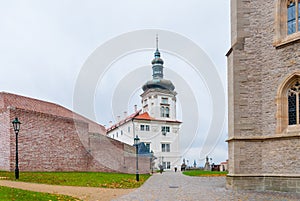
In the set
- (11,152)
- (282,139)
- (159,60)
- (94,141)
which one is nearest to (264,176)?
(282,139)

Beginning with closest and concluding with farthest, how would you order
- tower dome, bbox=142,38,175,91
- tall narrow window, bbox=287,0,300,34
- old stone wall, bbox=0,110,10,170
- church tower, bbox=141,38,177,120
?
tall narrow window, bbox=287,0,300,34 < old stone wall, bbox=0,110,10,170 < church tower, bbox=141,38,177,120 < tower dome, bbox=142,38,175,91

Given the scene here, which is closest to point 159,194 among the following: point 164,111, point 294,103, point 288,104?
point 288,104

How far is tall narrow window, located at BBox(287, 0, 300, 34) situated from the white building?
4502cm

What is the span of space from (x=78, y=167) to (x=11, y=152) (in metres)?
6.81

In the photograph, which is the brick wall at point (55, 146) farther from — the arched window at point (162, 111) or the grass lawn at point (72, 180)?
the arched window at point (162, 111)

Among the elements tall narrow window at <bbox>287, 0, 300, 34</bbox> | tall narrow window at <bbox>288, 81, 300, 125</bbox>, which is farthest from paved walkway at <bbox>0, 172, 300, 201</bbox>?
tall narrow window at <bbox>287, 0, 300, 34</bbox>

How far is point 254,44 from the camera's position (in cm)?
1333

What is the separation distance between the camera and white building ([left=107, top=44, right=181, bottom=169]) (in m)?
57.6

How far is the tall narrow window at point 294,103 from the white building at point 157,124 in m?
44.5

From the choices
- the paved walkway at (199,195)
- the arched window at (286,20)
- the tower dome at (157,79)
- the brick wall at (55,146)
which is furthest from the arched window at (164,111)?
the arched window at (286,20)

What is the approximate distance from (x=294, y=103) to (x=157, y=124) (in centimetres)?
4818

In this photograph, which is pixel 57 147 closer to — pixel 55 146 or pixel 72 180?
pixel 55 146

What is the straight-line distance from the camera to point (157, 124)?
5988 cm

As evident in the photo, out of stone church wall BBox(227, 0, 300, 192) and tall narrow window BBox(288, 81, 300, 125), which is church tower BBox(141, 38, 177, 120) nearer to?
stone church wall BBox(227, 0, 300, 192)
